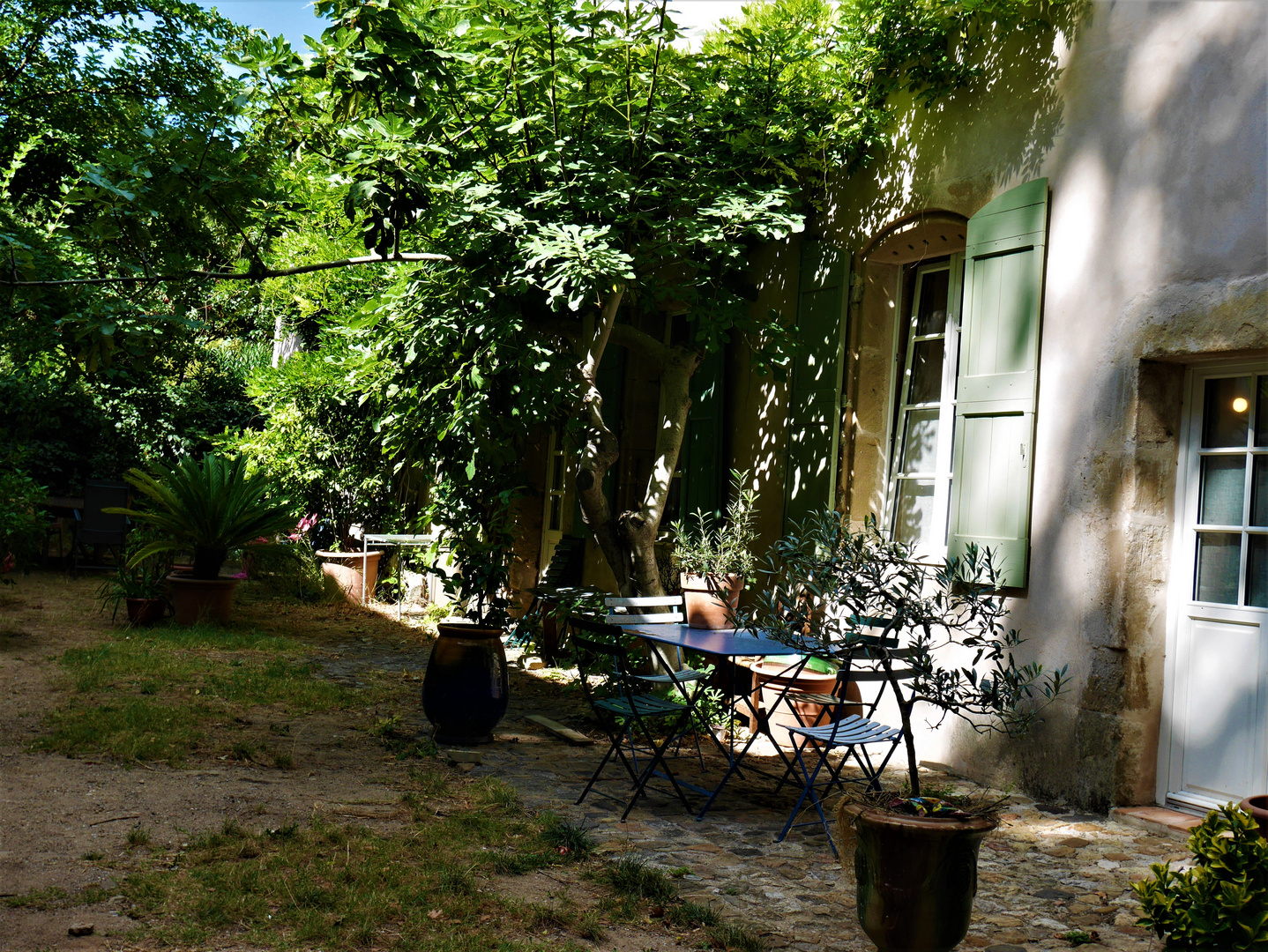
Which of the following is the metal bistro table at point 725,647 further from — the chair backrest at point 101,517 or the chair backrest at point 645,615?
the chair backrest at point 101,517

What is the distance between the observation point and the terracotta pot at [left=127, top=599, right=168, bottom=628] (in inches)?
328

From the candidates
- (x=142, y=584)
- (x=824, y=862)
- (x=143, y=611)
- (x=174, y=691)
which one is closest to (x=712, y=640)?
(x=824, y=862)

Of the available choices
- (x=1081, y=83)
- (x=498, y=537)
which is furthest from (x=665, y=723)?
(x=1081, y=83)

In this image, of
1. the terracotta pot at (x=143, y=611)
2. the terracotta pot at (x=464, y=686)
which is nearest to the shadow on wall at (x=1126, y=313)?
the terracotta pot at (x=464, y=686)

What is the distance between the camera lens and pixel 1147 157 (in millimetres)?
4281

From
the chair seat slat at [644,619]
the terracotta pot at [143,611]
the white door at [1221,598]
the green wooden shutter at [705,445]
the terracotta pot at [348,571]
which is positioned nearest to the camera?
the white door at [1221,598]

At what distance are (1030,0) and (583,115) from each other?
2.32 meters

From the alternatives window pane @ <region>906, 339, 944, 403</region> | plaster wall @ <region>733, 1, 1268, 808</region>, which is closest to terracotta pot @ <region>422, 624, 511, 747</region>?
plaster wall @ <region>733, 1, 1268, 808</region>

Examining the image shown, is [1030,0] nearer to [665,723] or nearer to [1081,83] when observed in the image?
[1081,83]

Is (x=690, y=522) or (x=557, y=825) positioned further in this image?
(x=690, y=522)

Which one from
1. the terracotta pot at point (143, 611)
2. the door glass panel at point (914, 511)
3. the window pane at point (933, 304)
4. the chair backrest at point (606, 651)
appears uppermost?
the window pane at point (933, 304)

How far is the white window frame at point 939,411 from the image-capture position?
5555 millimetres

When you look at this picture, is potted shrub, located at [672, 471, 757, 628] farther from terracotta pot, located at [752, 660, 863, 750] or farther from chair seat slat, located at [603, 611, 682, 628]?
terracotta pot, located at [752, 660, 863, 750]

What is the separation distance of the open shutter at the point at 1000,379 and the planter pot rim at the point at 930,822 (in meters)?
2.27
